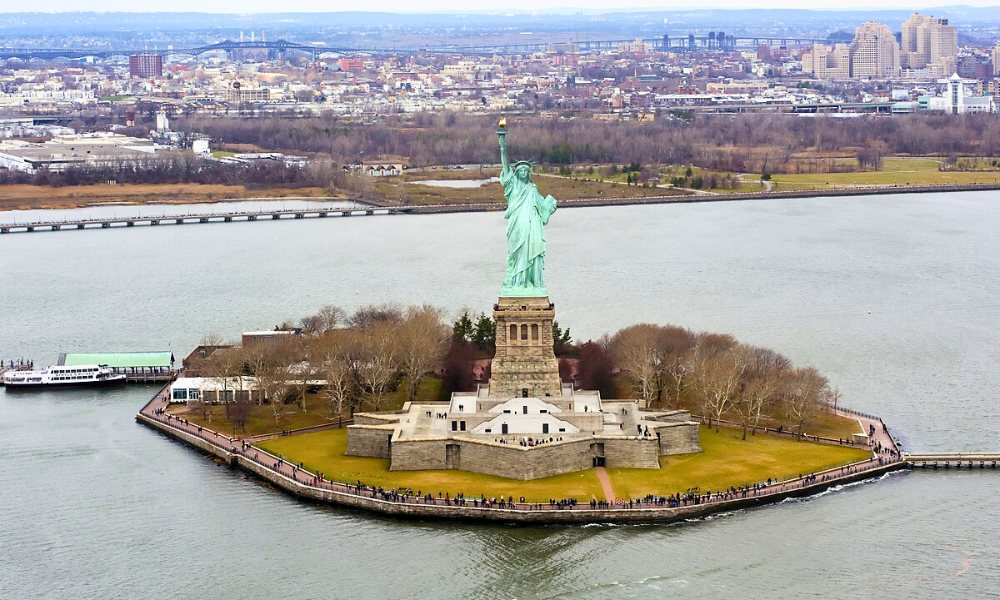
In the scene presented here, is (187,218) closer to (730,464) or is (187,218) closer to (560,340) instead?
(560,340)

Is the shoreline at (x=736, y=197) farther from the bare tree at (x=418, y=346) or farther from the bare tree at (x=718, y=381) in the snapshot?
the bare tree at (x=718, y=381)

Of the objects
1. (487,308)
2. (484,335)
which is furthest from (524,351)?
(487,308)

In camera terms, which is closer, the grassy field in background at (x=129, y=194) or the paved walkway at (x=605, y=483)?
the paved walkway at (x=605, y=483)

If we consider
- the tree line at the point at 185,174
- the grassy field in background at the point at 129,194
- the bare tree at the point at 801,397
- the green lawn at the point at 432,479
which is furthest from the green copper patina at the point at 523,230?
the tree line at the point at 185,174

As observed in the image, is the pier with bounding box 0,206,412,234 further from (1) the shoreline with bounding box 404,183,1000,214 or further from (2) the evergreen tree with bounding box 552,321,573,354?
(2) the evergreen tree with bounding box 552,321,573,354

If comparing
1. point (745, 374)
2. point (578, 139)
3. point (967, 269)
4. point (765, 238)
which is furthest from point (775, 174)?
point (745, 374)

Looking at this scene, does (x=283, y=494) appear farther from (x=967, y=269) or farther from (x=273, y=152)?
(x=273, y=152)
